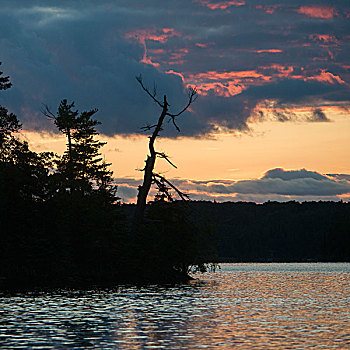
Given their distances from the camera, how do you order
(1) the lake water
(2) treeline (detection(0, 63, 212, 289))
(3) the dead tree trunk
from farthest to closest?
(3) the dead tree trunk → (2) treeline (detection(0, 63, 212, 289)) → (1) the lake water

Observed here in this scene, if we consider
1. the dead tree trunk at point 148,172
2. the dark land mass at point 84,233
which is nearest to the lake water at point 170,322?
the dark land mass at point 84,233

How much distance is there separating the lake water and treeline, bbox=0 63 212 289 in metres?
10.2

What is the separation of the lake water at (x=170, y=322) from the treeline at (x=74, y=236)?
1024cm

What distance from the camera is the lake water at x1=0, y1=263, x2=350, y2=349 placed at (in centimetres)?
2636

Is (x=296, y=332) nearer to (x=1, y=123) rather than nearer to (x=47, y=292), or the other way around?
(x=47, y=292)

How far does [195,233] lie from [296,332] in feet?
145

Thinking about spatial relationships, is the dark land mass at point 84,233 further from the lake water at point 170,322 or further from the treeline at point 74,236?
the lake water at point 170,322

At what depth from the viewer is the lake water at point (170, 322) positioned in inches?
1038

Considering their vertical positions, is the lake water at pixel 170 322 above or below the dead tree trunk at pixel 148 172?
below

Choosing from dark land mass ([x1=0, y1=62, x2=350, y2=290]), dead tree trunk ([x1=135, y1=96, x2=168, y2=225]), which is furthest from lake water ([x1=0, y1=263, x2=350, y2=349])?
dead tree trunk ([x1=135, y1=96, x2=168, y2=225])

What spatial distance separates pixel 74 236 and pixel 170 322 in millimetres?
36214

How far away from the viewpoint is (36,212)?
64.6 metres

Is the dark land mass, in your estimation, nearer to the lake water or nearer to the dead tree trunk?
the dead tree trunk

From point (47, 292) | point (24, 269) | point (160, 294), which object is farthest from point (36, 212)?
point (160, 294)
